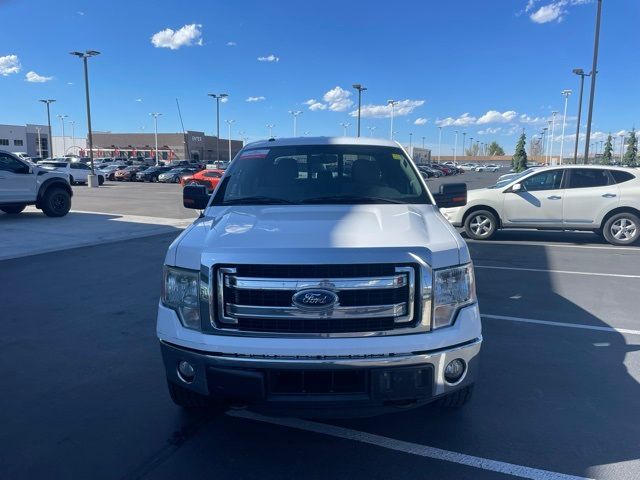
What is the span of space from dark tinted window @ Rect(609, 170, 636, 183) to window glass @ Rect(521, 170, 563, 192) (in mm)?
1075

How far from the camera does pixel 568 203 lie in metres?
11.1

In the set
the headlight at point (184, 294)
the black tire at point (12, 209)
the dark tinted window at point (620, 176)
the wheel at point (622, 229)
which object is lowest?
the black tire at point (12, 209)

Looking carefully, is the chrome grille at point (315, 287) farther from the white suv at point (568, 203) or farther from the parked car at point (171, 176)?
the parked car at point (171, 176)

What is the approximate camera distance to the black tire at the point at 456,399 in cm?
324

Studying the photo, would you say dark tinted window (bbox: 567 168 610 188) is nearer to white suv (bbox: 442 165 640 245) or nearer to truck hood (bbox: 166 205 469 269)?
white suv (bbox: 442 165 640 245)

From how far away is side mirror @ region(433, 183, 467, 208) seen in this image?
475cm

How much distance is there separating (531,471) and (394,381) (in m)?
1.01

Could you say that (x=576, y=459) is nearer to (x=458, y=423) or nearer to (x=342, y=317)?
(x=458, y=423)

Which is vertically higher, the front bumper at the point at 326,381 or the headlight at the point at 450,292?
the headlight at the point at 450,292

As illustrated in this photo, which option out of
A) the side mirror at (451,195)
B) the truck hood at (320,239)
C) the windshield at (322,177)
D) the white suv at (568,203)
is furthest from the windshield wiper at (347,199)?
the white suv at (568,203)

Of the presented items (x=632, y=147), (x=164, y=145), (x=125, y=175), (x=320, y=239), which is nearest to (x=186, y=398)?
(x=320, y=239)

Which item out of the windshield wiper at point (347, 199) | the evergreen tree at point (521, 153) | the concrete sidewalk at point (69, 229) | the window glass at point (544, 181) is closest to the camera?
the windshield wiper at point (347, 199)

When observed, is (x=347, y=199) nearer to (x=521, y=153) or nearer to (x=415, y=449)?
(x=415, y=449)

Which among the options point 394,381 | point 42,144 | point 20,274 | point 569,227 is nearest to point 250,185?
point 394,381
